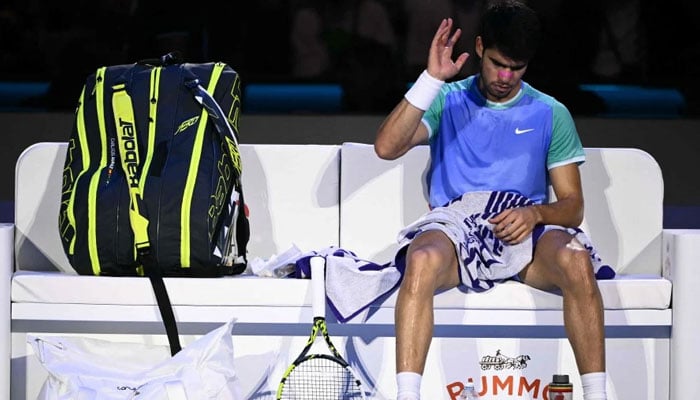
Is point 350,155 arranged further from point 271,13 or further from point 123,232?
point 271,13

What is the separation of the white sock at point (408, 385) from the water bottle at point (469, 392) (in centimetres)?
47

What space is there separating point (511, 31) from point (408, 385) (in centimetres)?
109

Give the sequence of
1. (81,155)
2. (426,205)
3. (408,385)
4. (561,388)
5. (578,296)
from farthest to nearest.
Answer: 1. (426,205)
2. (81,155)
3. (561,388)
4. (578,296)
5. (408,385)

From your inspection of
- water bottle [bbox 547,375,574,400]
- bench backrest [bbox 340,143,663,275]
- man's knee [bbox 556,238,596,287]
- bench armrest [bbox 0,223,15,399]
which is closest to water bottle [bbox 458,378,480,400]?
water bottle [bbox 547,375,574,400]

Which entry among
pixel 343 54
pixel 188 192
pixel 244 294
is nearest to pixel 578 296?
pixel 244 294

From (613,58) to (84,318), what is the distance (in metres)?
3.14

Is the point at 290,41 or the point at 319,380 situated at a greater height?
the point at 290,41

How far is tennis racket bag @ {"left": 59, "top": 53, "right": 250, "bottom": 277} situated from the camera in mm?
Answer: 3562

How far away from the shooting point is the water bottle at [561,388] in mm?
3500

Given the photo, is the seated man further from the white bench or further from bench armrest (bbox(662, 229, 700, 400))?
bench armrest (bbox(662, 229, 700, 400))

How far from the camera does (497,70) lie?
3.64m

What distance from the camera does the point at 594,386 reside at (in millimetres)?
3238

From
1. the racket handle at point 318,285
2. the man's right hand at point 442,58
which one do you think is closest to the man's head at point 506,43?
the man's right hand at point 442,58

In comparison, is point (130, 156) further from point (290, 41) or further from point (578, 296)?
point (290, 41)
